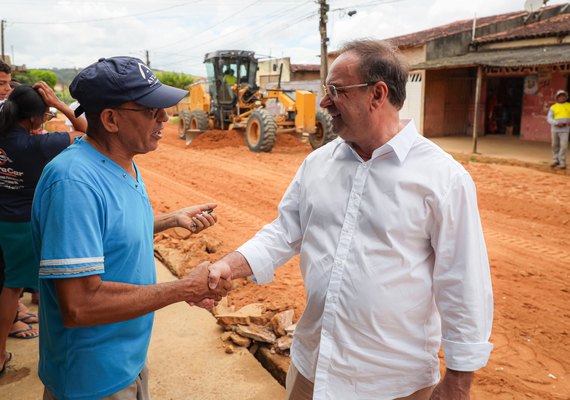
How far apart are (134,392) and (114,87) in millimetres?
1288

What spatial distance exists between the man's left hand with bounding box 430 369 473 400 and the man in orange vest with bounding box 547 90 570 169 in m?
12.1

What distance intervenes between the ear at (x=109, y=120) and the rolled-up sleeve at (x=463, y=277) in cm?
134

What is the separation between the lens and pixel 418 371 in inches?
79.7

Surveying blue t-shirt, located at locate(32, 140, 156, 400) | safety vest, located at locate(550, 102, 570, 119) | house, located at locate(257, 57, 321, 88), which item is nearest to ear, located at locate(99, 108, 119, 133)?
blue t-shirt, located at locate(32, 140, 156, 400)

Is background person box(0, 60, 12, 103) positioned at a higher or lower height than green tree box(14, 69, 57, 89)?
lower

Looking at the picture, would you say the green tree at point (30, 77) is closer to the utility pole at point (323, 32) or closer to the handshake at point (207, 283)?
the handshake at point (207, 283)

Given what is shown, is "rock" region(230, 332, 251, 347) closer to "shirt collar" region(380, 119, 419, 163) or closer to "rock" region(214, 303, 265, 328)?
"rock" region(214, 303, 265, 328)

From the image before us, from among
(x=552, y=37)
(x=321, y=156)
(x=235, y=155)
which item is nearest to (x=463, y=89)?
(x=552, y=37)

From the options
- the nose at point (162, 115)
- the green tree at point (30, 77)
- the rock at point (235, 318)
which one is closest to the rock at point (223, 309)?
the rock at point (235, 318)

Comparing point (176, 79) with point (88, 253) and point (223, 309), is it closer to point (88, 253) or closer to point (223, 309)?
point (223, 309)

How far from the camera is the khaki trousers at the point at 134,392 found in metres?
2.02

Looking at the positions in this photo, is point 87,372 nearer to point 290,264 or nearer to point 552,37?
point 290,264

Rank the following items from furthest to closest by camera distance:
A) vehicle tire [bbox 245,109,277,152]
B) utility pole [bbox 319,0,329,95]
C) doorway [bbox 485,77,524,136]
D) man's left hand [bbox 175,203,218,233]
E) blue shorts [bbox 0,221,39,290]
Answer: doorway [bbox 485,77,524,136]
utility pole [bbox 319,0,329,95]
vehicle tire [bbox 245,109,277,152]
blue shorts [bbox 0,221,39,290]
man's left hand [bbox 175,203,218,233]

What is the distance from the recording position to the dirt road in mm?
3734
